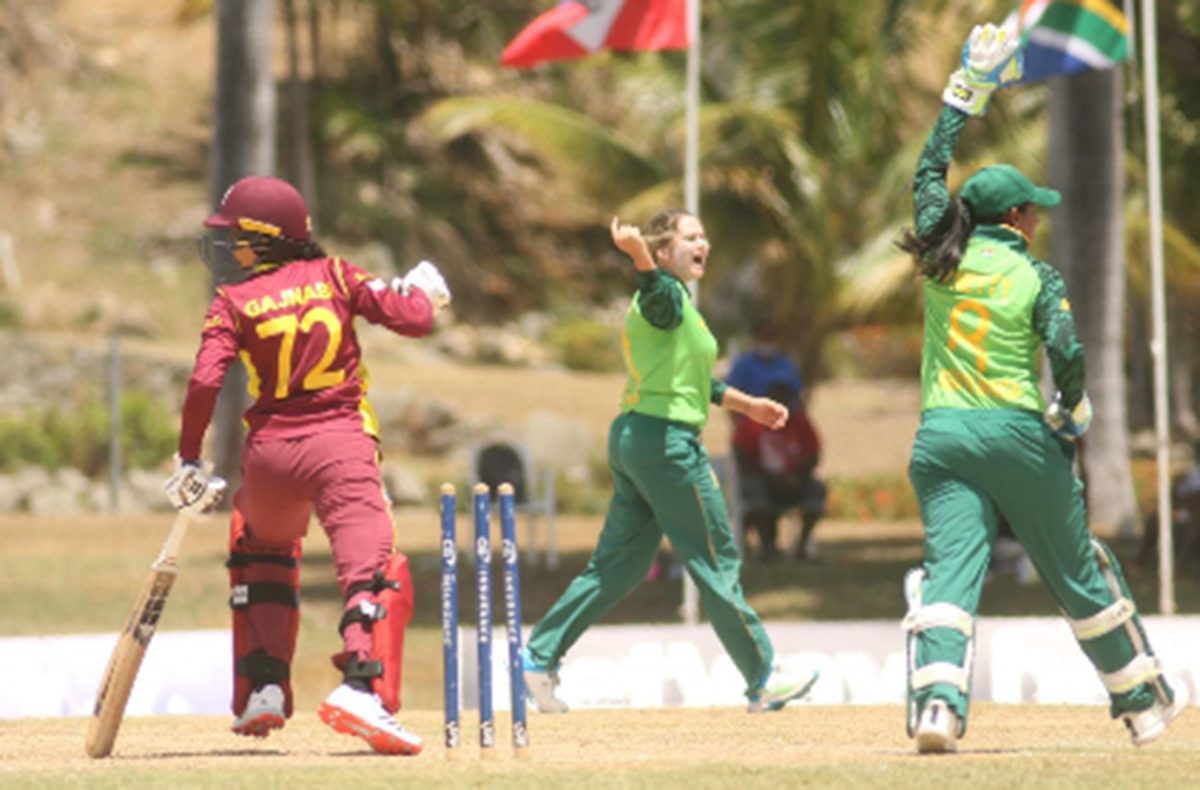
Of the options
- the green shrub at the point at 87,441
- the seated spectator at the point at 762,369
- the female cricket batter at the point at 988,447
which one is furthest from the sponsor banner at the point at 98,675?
the green shrub at the point at 87,441

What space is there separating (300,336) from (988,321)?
2.09 metres

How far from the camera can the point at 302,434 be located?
8.15 meters

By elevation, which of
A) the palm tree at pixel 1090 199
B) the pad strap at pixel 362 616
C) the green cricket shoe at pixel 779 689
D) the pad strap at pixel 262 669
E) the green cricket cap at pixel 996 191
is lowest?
the green cricket shoe at pixel 779 689

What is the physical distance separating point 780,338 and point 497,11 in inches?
669

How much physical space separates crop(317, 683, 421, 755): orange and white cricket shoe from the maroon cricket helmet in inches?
58.1

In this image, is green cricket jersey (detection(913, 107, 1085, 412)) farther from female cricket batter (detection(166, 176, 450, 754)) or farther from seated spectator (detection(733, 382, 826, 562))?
seated spectator (detection(733, 382, 826, 562))

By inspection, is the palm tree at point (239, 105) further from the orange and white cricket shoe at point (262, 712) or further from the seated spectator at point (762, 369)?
the orange and white cricket shoe at point (262, 712)

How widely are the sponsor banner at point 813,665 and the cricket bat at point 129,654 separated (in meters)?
3.47

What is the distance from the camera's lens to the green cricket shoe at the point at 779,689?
33.2ft

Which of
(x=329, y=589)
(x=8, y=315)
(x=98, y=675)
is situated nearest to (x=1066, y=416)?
(x=98, y=675)

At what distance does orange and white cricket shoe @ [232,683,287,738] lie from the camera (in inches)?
330

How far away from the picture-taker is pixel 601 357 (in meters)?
34.7

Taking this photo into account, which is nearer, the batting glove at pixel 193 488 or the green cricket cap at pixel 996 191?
the batting glove at pixel 193 488

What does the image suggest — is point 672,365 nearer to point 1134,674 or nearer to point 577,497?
point 1134,674
